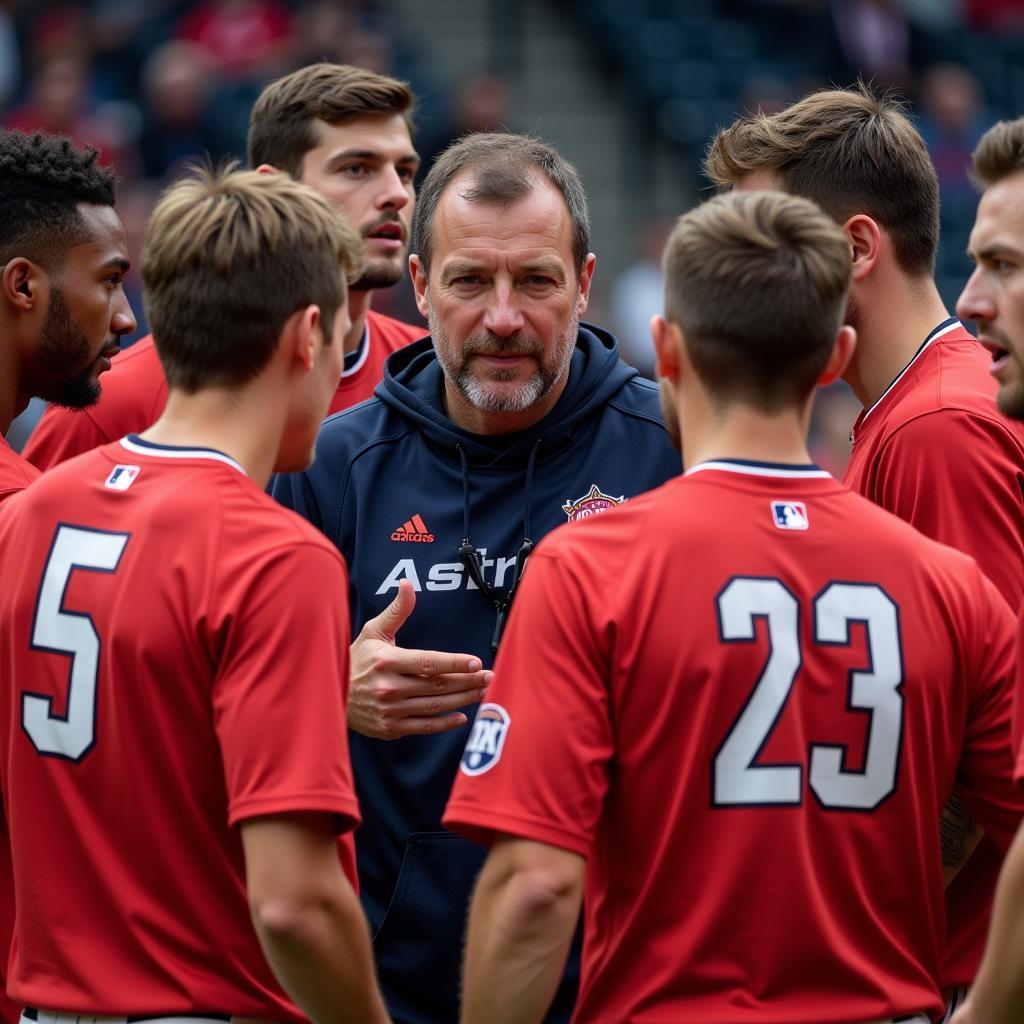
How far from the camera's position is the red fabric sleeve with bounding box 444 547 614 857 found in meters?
2.72

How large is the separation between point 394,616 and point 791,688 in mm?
1093

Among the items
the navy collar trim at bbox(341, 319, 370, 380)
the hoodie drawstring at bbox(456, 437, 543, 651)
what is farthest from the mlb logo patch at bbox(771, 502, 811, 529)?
the navy collar trim at bbox(341, 319, 370, 380)

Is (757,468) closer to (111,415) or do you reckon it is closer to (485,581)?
(485,581)

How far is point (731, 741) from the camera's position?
272cm

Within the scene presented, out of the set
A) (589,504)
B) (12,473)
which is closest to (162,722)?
(12,473)

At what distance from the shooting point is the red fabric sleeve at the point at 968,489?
339 centimetres

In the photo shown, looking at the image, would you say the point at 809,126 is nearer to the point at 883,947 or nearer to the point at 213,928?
the point at 883,947

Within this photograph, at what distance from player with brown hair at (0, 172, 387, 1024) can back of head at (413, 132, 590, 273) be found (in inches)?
42.0

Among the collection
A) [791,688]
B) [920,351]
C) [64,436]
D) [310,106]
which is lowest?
[791,688]

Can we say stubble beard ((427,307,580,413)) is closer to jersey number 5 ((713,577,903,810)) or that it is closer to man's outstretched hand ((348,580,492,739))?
man's outstretched hand ((348,580,492,739))

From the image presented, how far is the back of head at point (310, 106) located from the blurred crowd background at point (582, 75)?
494 cm

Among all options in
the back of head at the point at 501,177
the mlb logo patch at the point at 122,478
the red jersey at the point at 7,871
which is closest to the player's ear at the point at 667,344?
the mlb logo patch at the point at 122,478

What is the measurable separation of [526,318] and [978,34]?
1372cm

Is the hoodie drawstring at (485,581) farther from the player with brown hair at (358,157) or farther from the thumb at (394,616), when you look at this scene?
the player with brown hair at (358,157)
